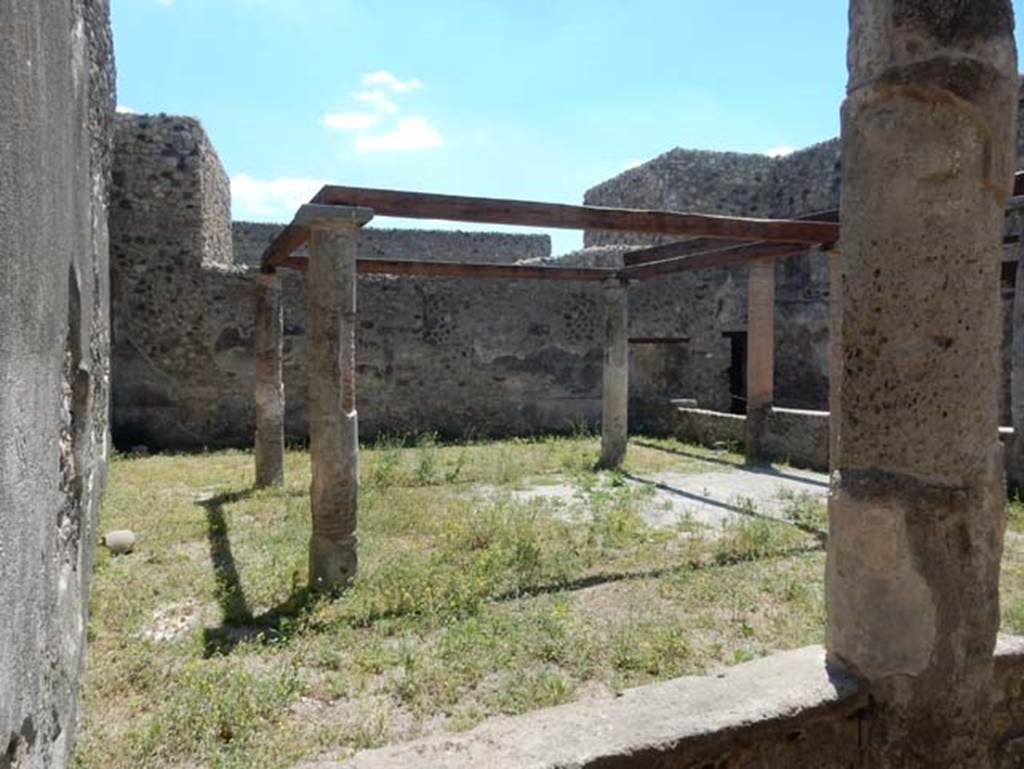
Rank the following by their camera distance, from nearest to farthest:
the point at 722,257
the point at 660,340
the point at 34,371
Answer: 1. the point at 34,371
2. the point at 722,257
3. the point at 660,340

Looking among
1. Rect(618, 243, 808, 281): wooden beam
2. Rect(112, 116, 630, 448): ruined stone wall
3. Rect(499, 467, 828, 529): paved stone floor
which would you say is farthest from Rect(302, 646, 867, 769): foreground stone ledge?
Rect(112, 116, 630, 448): ruined stone wall

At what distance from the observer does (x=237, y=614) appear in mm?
4398

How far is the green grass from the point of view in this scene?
312cm

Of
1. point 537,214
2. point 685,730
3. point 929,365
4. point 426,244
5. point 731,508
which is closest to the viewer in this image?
A: point 685,730

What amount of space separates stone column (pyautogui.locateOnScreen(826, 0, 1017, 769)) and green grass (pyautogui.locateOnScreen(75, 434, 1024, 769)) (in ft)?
4.78

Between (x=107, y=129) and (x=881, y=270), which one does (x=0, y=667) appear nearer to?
(x=881, y=270)

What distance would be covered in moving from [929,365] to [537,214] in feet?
12.0

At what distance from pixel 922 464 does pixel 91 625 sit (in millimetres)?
4069

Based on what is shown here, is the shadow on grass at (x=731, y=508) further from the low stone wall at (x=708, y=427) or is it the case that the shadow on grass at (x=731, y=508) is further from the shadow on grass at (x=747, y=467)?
the low stone wall at (x=708, y=427)

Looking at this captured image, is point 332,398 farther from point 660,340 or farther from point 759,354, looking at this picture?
point 660,340

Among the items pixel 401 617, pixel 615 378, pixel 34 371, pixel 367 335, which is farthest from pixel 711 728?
pixel 367 335

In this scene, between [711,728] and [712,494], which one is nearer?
[711,728]

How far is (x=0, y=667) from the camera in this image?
3.67ft

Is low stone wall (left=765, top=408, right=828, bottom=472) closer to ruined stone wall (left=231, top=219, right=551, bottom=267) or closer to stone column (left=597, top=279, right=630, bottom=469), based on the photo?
stone column (left=597, top=279, right=630, bottom=469)
